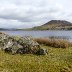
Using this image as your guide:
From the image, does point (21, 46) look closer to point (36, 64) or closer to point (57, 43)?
point (36, 64)

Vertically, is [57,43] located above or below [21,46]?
below

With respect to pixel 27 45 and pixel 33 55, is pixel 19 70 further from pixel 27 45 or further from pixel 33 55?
pixel 27 45

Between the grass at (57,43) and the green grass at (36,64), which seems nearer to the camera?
the green grass at (36,64)

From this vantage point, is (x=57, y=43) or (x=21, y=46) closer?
(x=21, y=46)

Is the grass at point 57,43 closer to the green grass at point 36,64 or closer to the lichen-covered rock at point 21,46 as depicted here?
the lichen-covered rock at point 21,46

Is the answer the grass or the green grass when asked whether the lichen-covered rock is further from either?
the grass

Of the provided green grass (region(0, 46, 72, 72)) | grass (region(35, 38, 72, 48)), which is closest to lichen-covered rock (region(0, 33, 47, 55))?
green grass (region(0, 46, 72, 72))

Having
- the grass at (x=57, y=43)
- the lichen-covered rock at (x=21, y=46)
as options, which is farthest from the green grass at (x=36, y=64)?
the grass at (x=57, y=43)

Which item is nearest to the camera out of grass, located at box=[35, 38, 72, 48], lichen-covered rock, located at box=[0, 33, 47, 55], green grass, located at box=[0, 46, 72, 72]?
green grass, located at box=[0, 46, 72, 72]

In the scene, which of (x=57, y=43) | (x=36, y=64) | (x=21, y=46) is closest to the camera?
(x=36, y=64)

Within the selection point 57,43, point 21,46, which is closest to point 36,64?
point 21,46

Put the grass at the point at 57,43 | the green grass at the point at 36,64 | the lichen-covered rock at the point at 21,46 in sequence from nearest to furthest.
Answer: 1. the green grass at the point at 36,64
2. the lichen-covered rock at the point at 21,46
3. the grass at the point at 57,43

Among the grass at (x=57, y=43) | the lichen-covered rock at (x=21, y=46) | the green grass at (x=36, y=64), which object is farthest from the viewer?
the grass at (x=57, y=43)

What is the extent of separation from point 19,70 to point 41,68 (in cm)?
168
